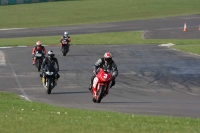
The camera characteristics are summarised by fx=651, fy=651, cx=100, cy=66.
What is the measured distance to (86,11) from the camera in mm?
72938

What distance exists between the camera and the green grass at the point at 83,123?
11508mm

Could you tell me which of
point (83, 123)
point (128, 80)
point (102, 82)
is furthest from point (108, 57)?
point (83, 123)

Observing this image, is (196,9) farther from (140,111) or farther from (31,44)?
(140,111)

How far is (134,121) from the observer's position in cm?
1295

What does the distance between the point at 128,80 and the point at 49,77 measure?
385cm

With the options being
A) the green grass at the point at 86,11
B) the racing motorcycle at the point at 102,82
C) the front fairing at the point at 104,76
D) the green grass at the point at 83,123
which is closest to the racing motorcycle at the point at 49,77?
the racing motorcycle at the point at 102,82

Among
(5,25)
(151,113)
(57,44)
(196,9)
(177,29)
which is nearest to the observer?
(151,113)

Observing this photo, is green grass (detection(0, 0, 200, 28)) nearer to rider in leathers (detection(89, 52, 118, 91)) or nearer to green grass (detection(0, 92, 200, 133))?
rider in leathers (detection(89, 52, 118, 91))

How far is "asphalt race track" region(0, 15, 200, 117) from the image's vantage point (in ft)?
63.4

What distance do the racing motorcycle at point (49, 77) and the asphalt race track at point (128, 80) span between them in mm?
288

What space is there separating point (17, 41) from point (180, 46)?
44.2ft

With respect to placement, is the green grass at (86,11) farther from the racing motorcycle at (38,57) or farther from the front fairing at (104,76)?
the front fairing at (104,76)

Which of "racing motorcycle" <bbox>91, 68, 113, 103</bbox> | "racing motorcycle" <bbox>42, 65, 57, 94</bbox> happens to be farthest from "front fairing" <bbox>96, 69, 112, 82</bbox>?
"racing motorcycle" <bbox>42, 65, 57, 94</bbox>

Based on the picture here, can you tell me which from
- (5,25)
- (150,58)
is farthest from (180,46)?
(5,25)
